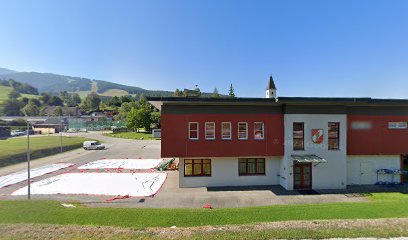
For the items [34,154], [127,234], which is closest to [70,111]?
[34,154]

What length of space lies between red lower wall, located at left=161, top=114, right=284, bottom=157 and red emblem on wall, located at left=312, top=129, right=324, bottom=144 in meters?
2.66

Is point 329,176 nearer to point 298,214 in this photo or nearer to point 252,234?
point 298,214

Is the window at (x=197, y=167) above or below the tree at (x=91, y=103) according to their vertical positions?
below

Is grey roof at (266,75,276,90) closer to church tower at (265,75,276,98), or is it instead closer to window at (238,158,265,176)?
church tower at (265,75,276,98)

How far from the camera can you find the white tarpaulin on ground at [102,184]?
18.2m

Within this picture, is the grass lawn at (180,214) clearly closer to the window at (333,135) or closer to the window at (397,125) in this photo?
the window at (333,135)

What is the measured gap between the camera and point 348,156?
65.3 ft

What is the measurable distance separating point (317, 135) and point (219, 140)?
8386 mm

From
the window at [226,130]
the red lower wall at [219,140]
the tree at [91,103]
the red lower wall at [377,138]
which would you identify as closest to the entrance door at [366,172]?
the red lower wall at [377,138]

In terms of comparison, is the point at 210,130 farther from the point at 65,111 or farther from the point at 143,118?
the point at 65,111

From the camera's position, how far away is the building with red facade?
60.7ft

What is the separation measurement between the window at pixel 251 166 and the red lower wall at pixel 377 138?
7787mm

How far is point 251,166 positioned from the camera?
19719 millimetres

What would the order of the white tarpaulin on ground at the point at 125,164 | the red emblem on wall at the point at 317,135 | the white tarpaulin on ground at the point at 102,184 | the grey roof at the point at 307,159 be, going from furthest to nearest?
the white tarpaulin on ground at the point at 125,164 < the red emblem on wall at the point at 317,135 < the white tarpaulin on ground at the point at 102,184 < the grey roof at the point at 307,159
